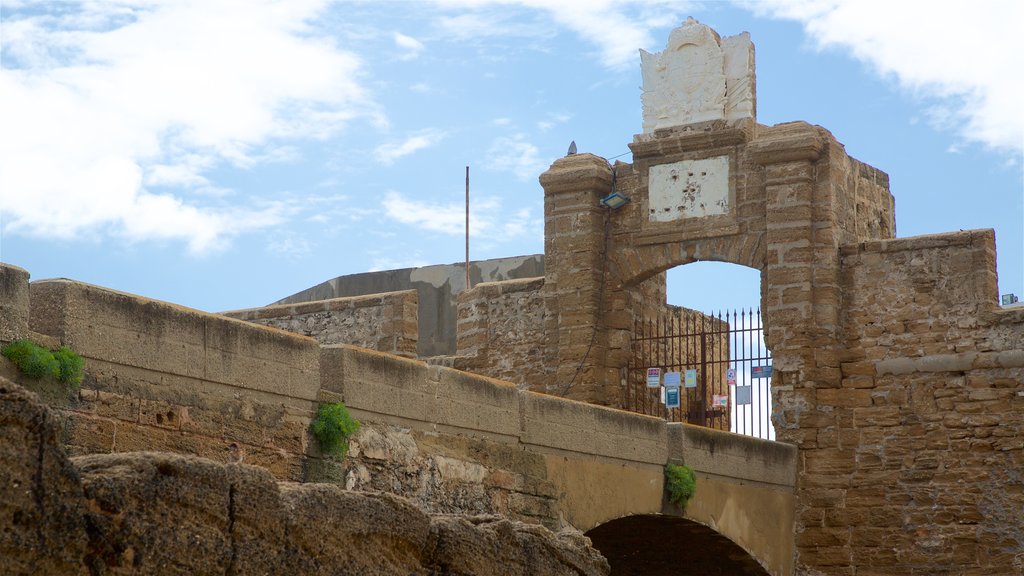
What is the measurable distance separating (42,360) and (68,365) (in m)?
0.17

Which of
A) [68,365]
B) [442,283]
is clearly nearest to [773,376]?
[442,283]

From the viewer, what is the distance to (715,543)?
1359 centimetres

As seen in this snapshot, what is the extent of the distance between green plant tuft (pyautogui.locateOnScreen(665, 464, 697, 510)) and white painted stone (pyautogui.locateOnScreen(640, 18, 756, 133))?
5088mm

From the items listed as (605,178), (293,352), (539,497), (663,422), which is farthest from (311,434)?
(605,178)

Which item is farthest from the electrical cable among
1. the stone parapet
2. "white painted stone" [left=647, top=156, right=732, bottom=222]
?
the stone parapet

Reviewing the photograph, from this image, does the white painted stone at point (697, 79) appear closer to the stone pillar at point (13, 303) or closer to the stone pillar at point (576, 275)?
the stone pillar at point (576, 275)

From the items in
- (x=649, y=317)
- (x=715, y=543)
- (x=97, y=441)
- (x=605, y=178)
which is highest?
(x=605, y=178)

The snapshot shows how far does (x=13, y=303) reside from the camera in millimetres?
7297

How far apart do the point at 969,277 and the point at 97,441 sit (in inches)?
379

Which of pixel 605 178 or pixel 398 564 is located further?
pixel 605 178

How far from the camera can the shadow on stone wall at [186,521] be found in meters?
4.62

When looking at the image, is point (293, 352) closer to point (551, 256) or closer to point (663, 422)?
point (663, 422)

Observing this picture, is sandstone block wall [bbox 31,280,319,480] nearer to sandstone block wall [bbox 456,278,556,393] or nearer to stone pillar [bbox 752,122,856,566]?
stone pillar [bbox 752,122,856,566]

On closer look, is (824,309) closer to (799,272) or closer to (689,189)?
(799,272)
